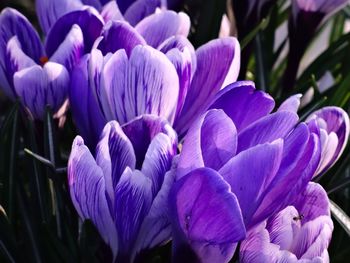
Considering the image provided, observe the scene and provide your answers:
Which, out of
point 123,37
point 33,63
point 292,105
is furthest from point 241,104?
point 33,63

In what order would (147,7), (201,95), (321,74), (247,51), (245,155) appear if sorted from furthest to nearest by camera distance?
(321,74) < (247,51) < (147,7) < (201,95) < (245,155)

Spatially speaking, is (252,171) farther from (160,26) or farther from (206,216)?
(160,26)

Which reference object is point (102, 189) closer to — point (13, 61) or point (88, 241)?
point (88, 241)

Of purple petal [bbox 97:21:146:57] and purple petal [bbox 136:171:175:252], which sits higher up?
purple petal [bbox 97:21:146:57]

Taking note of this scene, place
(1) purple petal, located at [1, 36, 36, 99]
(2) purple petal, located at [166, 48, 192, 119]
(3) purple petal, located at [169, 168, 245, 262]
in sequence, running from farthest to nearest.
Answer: (1) purple petal, located at [1, 36, 36, 99]
(2) purple petal, located at [166, 48, 192, 119]
(3) purple petal, located at [169, 168, 245, 262]

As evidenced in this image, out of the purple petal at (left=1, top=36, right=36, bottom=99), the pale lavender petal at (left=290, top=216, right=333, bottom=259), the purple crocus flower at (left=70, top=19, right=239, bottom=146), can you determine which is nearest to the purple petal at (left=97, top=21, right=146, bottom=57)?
the purple crocus flower at (left=70, top=19, right=239, bottom=146)

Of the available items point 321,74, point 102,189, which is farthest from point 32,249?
point 321,74

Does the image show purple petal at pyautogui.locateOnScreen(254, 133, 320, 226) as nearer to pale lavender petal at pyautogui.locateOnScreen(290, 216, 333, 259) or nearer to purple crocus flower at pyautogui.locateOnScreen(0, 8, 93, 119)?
pale lavender petal at pyautogui.locateOnScreen(290, 216, 333, 259)
